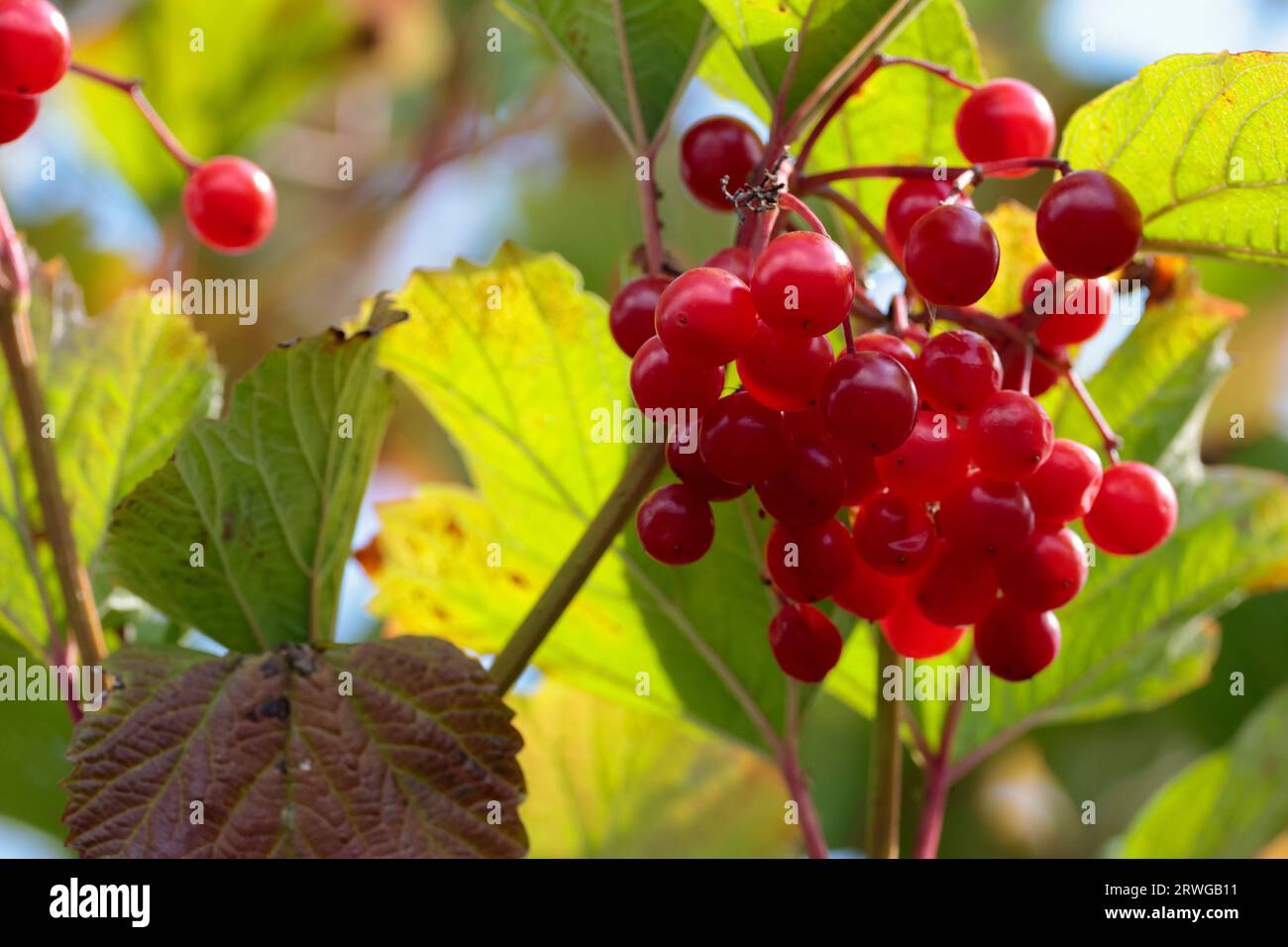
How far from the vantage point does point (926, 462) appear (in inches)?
30.6

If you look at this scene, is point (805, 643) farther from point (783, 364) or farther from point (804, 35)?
point (804, 35)

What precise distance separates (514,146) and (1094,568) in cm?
162

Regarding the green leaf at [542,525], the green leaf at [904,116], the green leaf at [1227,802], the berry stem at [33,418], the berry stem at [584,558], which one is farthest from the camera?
the green leaf at [1227,802]

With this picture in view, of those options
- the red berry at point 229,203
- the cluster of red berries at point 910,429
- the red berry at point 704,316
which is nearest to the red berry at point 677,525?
the cluster of red berries at point 910,429

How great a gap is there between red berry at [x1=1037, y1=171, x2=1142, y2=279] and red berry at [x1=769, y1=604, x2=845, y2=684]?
0.84ft

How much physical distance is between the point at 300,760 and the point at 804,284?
1.39 feet

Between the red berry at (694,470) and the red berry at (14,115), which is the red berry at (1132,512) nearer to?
the red berry at (694,470)

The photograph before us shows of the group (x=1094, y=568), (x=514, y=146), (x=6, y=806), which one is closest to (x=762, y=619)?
(x=1094, y=568)

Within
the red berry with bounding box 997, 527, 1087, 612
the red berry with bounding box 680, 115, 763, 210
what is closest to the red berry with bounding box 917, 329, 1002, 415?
the red berry with bounding box 997, 527, 1087, 612

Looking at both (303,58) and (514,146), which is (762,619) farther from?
(514,146)

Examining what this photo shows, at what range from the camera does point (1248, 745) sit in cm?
145

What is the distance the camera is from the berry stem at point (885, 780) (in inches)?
38.8

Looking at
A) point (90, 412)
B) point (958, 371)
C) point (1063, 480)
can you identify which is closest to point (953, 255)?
point (958, 371)

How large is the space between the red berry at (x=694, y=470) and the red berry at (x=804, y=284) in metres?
0.11
